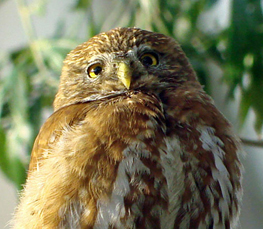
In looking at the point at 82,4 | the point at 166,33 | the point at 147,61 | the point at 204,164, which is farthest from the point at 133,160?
the point at 82,4

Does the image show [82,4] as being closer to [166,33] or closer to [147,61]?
[166,33]

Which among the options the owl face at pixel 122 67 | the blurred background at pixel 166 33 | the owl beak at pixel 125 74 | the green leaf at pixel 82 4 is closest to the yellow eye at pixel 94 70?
the owl face at pixel 122 67

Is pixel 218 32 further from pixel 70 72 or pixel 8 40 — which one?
pixel 8 40

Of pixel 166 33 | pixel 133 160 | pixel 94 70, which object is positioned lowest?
pixel 133 160

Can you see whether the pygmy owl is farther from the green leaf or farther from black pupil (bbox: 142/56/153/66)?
the green leaf

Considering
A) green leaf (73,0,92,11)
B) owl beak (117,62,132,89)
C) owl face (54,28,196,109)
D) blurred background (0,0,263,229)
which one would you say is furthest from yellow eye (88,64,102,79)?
green leaf (73,0,92,11)

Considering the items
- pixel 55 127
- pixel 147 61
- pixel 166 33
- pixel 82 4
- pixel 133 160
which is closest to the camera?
pixel 133 160

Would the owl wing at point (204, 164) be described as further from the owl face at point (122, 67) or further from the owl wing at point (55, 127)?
the owl wing at point (55, 127)
